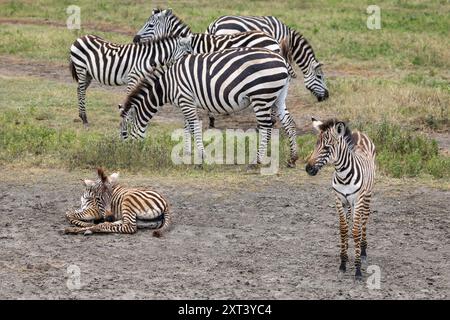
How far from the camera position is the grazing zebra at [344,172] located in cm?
916

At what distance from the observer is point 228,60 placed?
1400 centimetres

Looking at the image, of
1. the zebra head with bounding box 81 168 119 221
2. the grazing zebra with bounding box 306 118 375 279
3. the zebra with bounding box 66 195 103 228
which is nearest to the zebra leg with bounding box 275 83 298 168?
the zebra head with bounding box 81 168 119 221

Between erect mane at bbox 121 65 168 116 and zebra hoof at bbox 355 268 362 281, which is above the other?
erect mane at bbox 121 65 168 116

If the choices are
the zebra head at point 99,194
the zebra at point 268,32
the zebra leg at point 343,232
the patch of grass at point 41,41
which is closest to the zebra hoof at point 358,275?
the zebra leg at point 343,232

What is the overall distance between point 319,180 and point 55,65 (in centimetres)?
1161

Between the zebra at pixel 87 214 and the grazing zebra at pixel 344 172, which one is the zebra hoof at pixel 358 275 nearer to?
the grazing zebra at pixel 344 172

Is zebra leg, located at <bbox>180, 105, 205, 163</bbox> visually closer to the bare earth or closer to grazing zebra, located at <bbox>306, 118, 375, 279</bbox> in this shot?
the bare earth

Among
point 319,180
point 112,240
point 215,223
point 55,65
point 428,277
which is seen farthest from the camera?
point 55,65

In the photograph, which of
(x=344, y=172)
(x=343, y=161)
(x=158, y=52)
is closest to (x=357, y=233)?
(x=344, y=172)

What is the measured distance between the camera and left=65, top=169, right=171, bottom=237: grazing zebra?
10547 mm

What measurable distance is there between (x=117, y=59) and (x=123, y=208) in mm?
7175

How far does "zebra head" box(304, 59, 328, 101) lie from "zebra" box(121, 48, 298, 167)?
13.5 feet
